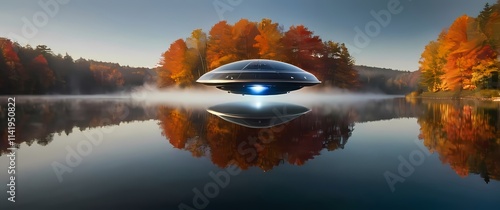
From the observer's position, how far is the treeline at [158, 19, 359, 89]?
31.2m

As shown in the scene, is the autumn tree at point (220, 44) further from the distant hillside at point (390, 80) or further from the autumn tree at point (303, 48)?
the distant hillside at point (390, 80)

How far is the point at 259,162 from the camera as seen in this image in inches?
172

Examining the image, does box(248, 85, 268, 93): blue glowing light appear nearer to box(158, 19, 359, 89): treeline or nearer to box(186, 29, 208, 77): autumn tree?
box(158, 19, 359, 89): treeline

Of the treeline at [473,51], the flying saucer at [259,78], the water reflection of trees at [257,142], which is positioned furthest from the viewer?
the treeline at [473,51]

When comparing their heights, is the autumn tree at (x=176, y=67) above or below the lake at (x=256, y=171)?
above

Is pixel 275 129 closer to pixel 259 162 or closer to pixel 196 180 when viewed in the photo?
pixel 259 162

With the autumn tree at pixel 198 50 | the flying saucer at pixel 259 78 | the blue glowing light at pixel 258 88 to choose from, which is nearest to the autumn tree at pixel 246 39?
the autumn tree at pixel 198 50

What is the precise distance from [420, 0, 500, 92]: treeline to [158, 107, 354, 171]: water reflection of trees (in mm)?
29140

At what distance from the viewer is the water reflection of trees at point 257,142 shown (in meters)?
4.58

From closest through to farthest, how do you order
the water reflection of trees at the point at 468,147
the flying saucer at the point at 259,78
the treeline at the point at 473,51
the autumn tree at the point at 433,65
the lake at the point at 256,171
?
the lake at the point at 256,171, the water reflection of trees at the point at 468,147, the flying saucer at the point at 259,78, the treeline at the point at 473,51, the autumn tree at the point at 433,65

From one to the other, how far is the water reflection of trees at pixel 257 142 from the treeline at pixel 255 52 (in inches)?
922

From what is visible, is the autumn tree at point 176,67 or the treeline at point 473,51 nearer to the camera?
the treeline at point 473,51

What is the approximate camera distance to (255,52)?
32.2m

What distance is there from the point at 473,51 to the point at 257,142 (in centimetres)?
3545
